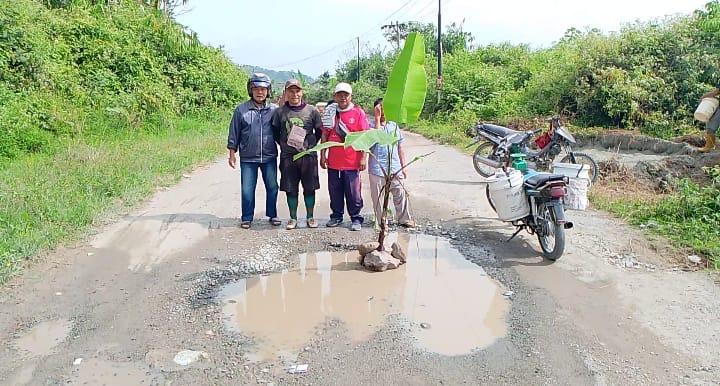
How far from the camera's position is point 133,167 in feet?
28.1

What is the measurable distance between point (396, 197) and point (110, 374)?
11.8ft

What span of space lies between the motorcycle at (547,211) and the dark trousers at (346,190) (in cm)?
159

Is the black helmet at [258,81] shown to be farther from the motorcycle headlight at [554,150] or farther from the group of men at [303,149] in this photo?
the motorcycle headlight at [554,150]

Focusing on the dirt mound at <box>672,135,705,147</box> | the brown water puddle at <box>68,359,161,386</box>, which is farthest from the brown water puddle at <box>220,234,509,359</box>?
the dirt mound at <box>672,135,705,147</box>

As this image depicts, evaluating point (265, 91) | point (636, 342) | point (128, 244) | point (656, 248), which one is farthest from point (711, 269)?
point (128, 244)

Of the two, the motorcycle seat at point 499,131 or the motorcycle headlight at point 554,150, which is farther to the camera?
the motorcycle seat at point 499,131

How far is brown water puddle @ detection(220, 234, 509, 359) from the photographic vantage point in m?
3.67

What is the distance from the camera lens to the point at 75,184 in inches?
282

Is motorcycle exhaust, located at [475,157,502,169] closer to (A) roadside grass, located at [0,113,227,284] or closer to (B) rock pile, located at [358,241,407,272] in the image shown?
(B) rock pile, located at [358,241,407,272]

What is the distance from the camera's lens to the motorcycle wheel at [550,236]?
16.2ft

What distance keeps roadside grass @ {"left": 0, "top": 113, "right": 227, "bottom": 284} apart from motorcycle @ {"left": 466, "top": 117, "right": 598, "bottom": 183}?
5128 millimetres

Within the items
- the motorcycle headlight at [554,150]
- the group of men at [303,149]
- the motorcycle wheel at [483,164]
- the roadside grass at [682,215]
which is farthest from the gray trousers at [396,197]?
the motorcycle headlight at [554,150]

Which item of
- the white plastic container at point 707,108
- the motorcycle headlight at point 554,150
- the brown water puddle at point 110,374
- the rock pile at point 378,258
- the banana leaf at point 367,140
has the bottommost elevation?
the brown water puddle at point 110,374

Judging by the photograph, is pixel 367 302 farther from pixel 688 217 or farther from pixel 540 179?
pixel 688 217
